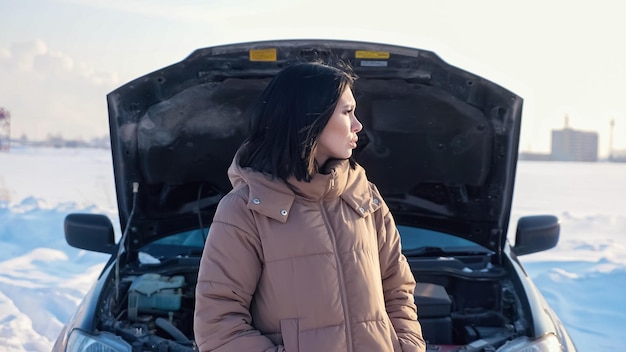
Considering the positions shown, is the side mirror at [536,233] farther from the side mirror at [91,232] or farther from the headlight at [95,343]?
the side mirror at [91,232]

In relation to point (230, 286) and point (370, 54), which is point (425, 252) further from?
point (230, 286)

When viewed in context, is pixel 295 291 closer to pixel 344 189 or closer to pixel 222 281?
pixel 222 281

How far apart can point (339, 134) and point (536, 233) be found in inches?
82.4

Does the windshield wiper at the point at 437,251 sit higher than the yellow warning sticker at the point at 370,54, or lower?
lower

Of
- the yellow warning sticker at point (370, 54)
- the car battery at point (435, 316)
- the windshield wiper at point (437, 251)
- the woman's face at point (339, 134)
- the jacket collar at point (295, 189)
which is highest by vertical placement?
the yellow warning sticker at point (370, 54)

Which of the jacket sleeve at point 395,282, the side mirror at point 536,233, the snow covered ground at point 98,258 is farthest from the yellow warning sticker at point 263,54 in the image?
the snow covered ground at point 98,258

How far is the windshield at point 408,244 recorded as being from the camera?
11.9 feet

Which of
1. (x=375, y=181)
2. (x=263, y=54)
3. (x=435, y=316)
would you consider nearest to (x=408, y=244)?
(x=375, y=181)

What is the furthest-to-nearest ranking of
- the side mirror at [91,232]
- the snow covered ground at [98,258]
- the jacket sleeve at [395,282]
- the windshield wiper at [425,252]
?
1. the snow covered ground at [98,258]
2. the windshield wiper at [425,252]
3. the side mirror at [91,232]
4. the jacket sleeve at [395,282]

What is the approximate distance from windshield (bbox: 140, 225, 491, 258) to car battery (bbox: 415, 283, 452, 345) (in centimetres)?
55

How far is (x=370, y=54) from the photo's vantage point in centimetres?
302

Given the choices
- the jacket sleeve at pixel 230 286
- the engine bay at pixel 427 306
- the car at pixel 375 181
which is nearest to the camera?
the jacket sleeve at pixel 230 286

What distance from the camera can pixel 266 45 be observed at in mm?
2969

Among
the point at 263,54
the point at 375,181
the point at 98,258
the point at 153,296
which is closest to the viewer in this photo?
the point at 263,54
